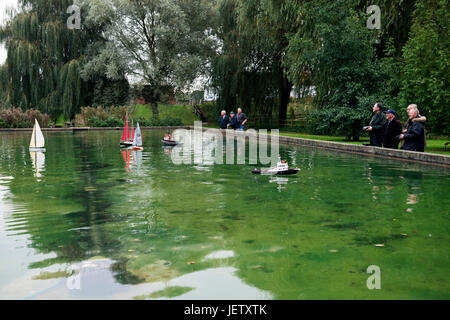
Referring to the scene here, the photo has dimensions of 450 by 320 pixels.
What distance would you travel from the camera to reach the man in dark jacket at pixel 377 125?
1472 centimetres

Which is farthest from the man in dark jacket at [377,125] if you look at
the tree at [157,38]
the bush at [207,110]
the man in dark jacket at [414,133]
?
the bush at [207,110]

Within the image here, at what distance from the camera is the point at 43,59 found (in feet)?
129

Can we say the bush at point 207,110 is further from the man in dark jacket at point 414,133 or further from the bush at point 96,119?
the man in dark jacket at point 414,133

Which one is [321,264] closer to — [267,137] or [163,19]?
[267,137]

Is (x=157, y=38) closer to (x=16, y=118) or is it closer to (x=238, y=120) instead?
(x=16, y=118)

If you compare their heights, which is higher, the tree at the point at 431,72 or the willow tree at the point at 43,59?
the willow tree at the point at 43,59

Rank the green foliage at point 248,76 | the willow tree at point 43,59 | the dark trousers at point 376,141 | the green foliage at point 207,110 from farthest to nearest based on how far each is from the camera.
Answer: the green foliage at point 207,110 < the willow tree at point 43,59 < the green foliage at point 248,76 < the dark trousers at point 376,141

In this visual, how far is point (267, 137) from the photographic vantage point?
76.9 feet

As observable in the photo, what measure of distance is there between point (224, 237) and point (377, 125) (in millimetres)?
10815

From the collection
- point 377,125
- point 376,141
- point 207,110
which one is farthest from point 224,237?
point 207,110

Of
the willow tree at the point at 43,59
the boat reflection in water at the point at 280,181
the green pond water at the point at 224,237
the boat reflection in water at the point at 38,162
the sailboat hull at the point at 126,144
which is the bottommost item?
the green pond water at the point at 224,237

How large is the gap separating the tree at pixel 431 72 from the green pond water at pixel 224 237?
5405mm

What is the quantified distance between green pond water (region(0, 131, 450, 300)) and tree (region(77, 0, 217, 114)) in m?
30.9
